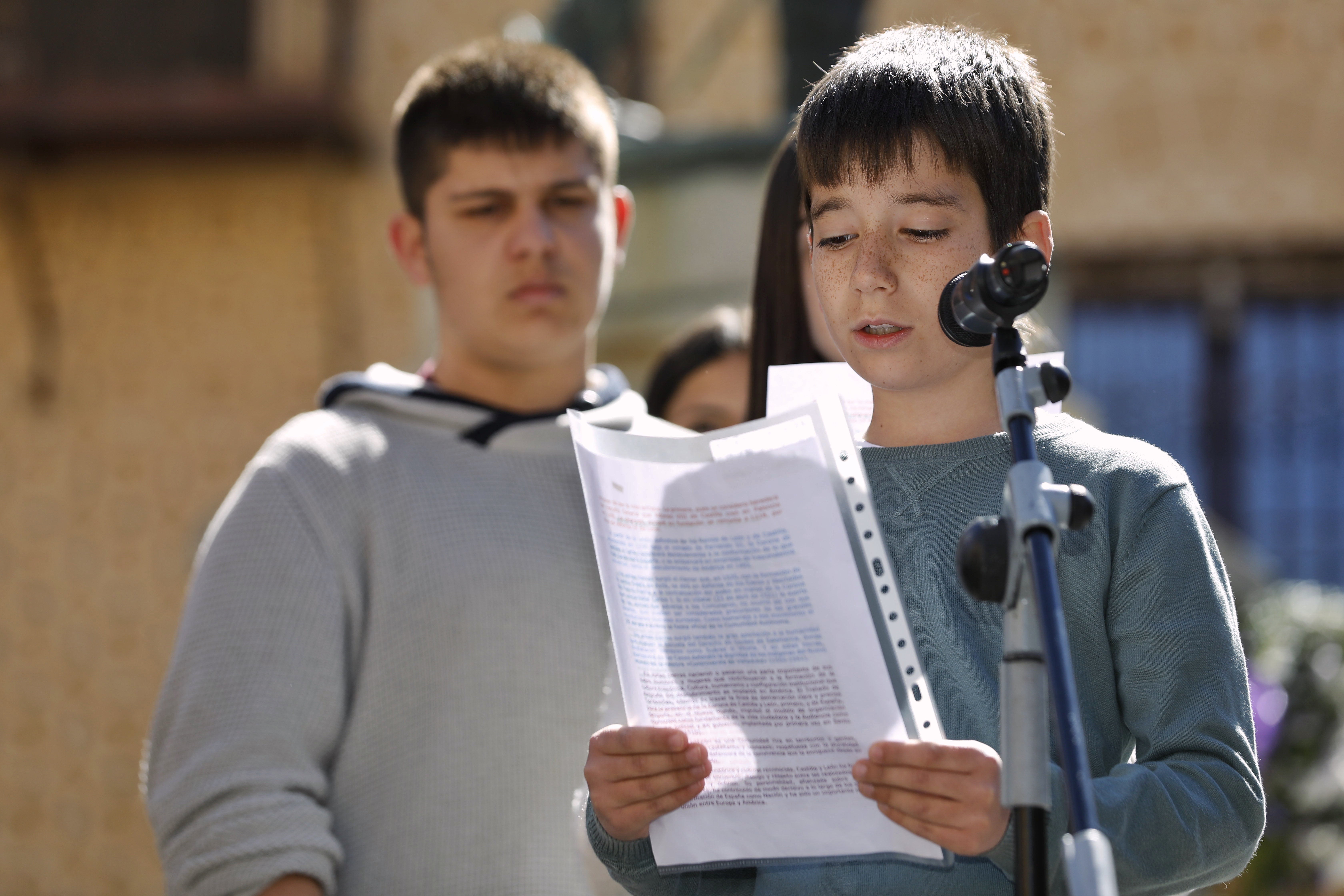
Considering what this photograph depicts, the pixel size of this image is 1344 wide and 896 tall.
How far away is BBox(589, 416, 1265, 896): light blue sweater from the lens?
1027mm

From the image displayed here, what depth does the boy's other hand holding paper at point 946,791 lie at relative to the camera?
3.27 feet

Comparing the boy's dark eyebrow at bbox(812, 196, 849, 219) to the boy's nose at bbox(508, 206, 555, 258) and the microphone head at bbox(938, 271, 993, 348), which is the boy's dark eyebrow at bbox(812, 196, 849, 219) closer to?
the microphone head at bbox(938, 271, 993, 348)

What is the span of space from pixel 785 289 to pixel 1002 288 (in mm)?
756

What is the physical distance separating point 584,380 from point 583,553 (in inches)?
13.0

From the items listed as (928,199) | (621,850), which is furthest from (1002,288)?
(621,850)

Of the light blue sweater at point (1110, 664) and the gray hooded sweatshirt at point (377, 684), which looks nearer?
the light blue sweater at point (1110, 664)

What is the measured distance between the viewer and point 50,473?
19.5ft

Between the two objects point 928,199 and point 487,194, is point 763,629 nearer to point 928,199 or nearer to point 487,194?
point 928,199

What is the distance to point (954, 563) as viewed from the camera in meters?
1.17

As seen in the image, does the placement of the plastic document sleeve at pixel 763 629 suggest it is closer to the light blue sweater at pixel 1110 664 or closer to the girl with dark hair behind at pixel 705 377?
the light blue sweater at pixel 1110 664

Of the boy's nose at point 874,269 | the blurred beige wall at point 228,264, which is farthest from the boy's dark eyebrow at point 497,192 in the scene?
the blurred beige wall at point 228,264

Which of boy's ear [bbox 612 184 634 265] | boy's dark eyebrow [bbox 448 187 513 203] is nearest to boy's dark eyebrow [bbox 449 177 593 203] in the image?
boy's dark eyebrow [bbox 448 187 513 203]

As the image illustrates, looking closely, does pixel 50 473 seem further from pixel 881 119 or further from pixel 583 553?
pixel 881 119

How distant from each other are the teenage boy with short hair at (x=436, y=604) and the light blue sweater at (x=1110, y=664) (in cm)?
43
